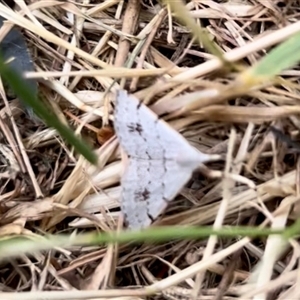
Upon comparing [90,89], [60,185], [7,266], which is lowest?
[7,266]

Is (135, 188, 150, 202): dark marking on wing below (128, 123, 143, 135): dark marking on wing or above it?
below

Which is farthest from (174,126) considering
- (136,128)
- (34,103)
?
(34,103)

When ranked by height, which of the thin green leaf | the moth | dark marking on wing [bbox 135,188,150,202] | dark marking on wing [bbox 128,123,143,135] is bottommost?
dark marking on wing [bbox 135,188,150,202]

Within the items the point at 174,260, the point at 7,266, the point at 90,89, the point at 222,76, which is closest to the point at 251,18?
the point at 222,76

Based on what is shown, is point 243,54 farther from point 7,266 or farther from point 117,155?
point 7,266

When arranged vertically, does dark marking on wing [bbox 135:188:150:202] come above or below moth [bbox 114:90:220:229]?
below

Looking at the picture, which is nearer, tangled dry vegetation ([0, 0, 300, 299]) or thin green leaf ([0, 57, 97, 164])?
thin green leaf ([0, 57, 97, 164])
